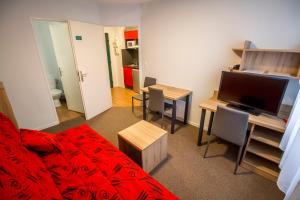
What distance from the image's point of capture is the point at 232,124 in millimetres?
1772

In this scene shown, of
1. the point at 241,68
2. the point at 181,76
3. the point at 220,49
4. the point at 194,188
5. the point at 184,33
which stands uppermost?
the point at 184,33

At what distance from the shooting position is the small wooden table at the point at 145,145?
175 centimetres

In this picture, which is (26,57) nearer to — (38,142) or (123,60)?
(38,142)

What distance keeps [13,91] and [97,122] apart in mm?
1519

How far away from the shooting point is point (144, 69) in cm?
373

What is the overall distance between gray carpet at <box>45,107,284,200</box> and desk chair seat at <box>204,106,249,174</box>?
20 cm

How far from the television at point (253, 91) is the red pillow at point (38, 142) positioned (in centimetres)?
231

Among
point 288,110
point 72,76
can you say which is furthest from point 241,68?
point 72,76

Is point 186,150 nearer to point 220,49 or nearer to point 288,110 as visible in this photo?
point 288,110

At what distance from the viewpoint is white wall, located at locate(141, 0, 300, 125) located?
1852 millimetres

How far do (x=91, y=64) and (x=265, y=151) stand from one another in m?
3.41

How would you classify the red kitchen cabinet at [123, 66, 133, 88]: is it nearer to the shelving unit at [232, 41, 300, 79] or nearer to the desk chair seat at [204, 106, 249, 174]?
the shelving unit at [232, 41, 300, 79]

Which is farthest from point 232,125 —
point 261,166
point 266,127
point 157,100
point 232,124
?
point 157,100

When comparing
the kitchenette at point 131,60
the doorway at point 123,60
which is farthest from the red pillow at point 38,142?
the kitchenette at point 131,60
